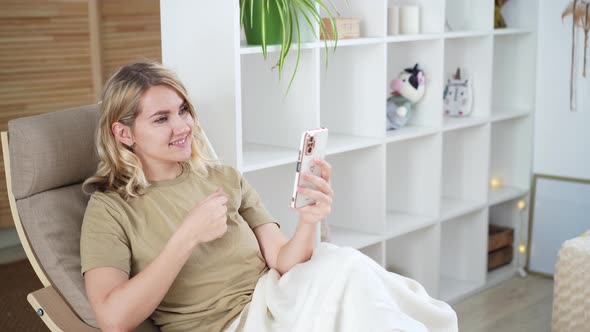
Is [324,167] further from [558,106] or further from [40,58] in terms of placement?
[40,58]

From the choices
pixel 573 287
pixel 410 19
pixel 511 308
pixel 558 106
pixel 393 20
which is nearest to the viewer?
pixel 573 287

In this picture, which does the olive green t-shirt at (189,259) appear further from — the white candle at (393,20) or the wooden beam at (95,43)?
the wooden beam at (95,43)

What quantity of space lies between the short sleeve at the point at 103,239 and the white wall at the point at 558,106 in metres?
2.48

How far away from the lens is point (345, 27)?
9.23 feet

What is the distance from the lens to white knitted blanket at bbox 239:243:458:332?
65.2 inches

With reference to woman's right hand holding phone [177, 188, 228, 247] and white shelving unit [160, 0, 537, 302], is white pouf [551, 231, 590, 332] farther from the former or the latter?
woman's right hand holding phone [177, 188, 228, 247]

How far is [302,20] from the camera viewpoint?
2.58m

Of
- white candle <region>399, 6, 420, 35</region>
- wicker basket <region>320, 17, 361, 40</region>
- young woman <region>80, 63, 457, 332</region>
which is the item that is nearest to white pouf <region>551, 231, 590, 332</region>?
white candle <region>399, 6, 420, 35</region>

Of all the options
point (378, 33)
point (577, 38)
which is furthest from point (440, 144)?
point (577, 38)

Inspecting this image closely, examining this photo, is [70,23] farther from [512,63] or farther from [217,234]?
[217,234]

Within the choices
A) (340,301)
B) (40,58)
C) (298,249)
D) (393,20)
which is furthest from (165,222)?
(40,58)

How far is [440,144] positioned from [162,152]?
167 centimetres

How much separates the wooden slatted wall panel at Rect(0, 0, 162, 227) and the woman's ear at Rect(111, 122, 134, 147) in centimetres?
219

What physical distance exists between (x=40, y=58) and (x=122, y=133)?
7.31ft
